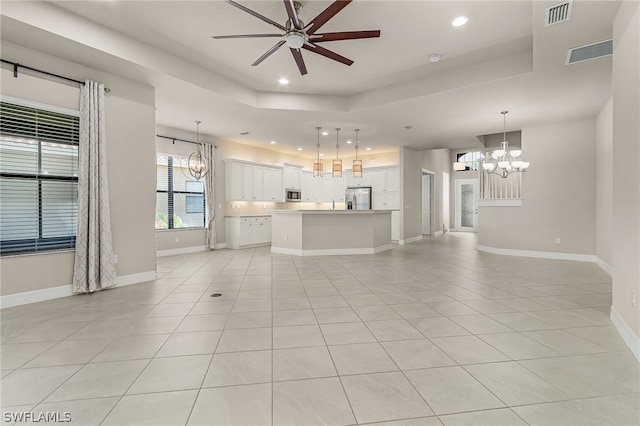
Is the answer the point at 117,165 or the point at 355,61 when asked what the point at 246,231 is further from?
the point at 355,61

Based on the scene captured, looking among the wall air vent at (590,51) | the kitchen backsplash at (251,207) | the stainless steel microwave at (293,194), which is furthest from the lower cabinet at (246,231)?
the wall air vent at (590,51)

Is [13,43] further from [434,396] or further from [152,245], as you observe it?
[434,396]

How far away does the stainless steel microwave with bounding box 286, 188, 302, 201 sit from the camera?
9.68 metres

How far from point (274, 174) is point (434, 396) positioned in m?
8.18

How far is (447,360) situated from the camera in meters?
2.07

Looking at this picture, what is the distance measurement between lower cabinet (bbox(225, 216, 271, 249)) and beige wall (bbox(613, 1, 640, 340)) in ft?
23.5

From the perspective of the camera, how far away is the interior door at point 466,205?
42.6 feet

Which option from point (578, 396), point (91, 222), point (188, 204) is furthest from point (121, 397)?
point (188, 204)

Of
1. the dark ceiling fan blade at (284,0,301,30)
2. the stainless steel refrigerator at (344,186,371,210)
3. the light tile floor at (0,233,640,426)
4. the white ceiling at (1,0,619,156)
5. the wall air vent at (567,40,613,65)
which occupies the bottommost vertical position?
the light tile floor at (0,233,640,426)

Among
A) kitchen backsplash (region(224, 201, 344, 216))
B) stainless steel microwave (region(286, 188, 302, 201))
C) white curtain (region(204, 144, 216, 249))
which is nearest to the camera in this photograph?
white curtain (region(204, 144, 216, 249))

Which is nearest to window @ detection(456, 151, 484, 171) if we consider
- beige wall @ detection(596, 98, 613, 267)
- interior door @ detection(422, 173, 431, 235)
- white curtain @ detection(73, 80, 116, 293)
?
interior door @ detection(422, 173, 431, 235)

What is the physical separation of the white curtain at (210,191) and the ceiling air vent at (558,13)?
7.07 meters

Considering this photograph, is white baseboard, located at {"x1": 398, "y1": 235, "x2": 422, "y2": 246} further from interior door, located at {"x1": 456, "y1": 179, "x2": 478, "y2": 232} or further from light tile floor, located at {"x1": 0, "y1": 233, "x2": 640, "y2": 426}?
light tile floor, located at {"x1": 0, "y1": 233, "x2": 640, "y2": 426}

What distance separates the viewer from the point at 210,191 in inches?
300
